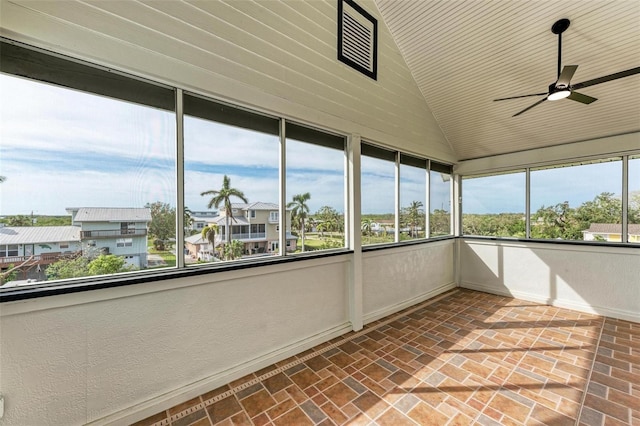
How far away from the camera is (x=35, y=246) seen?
165 centimetres

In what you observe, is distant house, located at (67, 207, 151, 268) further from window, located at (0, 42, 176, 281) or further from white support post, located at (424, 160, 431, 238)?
white support post, located at (424, 160, 431, 238)

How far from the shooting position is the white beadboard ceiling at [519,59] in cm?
272

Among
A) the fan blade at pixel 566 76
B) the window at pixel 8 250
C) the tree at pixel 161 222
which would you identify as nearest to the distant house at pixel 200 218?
the tree at pixel 161 222

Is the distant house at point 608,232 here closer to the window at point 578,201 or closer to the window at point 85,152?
the window at point 578,201

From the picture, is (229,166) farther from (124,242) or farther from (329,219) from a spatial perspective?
(329,219)

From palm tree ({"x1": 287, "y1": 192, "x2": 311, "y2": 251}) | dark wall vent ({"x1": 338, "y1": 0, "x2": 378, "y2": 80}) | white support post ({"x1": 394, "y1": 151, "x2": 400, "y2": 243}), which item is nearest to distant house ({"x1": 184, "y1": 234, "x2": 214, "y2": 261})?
palm tree ({"x1": 287, "y1": 192, "x2": 311, "y2": 251})

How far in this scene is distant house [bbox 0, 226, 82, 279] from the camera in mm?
1567

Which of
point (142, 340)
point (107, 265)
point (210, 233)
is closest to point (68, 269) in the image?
point (107, 265)

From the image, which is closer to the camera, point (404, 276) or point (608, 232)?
point (608, 232)

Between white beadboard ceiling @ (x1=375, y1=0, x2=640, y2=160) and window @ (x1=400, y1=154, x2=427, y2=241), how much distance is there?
3.19ft

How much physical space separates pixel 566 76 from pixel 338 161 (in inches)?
90.1

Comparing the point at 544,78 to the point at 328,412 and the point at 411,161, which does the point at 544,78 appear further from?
the point at 328,412

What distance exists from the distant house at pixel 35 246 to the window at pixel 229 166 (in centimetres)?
74

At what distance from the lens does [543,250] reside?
14.5 ft
